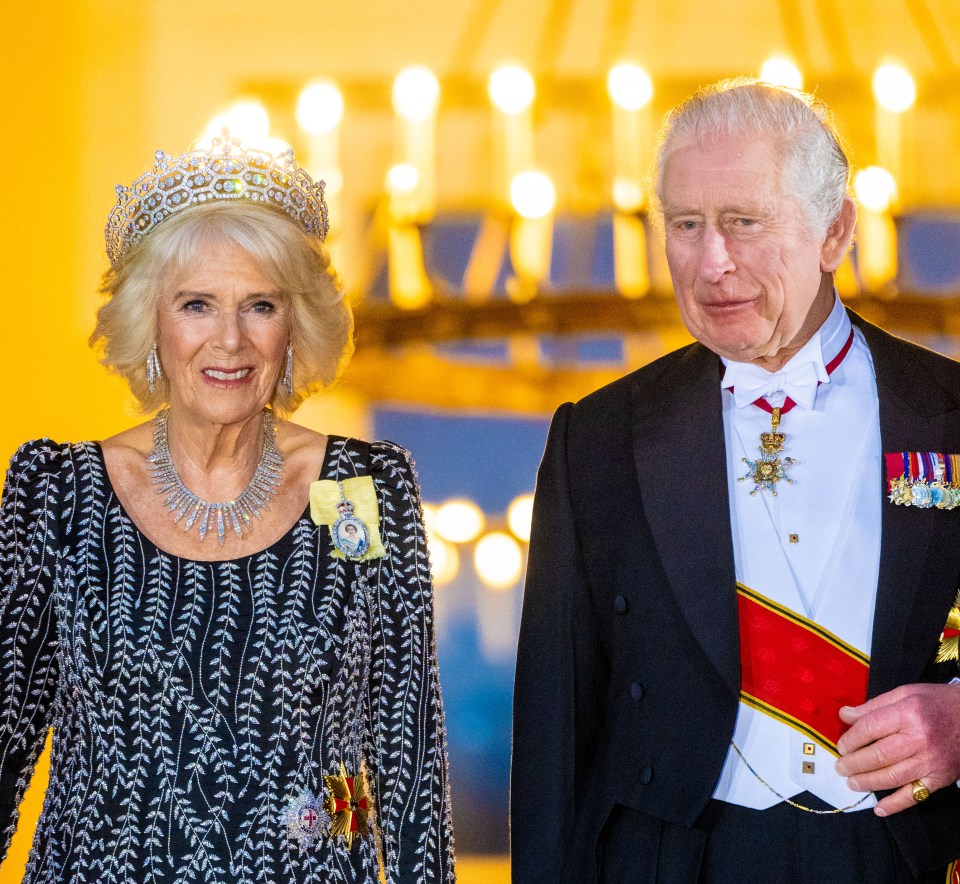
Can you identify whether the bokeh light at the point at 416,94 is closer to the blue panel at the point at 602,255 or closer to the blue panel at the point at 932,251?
the blue panel at the point at 602,255

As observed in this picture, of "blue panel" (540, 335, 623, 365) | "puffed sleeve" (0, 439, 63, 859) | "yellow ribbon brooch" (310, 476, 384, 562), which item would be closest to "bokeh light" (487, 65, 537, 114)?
"blue panel" (540, 335, 623, 365)

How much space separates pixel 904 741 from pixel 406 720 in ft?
2.18

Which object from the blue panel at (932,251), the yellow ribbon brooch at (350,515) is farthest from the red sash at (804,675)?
the blue panel at (932,251)

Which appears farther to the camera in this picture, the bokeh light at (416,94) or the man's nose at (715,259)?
the bokeh light at (416,94)

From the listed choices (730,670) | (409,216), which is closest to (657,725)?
(730,670)

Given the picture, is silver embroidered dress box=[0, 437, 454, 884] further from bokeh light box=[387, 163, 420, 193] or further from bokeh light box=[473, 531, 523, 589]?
bokeh light box=[473, 531, 523, 589]

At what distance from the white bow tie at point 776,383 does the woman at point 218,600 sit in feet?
1.60

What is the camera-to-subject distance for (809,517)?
1.93 metres

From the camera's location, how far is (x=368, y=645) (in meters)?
2.06

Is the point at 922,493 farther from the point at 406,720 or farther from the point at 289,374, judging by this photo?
the point at 289,374

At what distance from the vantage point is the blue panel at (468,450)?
571 cm

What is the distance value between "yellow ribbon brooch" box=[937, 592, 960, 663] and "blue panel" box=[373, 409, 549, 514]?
3.86 meters

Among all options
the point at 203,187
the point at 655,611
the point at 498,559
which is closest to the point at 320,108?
the point at 498,559

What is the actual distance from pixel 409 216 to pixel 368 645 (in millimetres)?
2325
